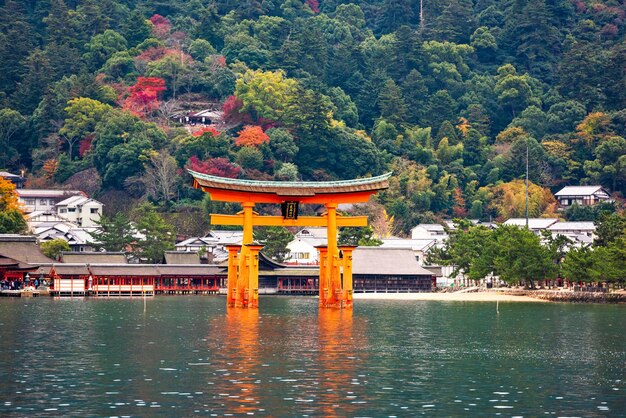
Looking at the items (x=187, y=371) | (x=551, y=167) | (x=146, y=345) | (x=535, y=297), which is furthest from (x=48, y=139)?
(x=187, y=371)

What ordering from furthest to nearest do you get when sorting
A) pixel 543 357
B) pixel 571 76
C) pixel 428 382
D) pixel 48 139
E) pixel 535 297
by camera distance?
pixel 571 76, pixel 48 139, pixel 535 297, pixel 543 357, pixel 428 382

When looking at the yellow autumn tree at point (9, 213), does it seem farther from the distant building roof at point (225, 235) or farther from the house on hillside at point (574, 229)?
the house on hillside at point (574, 229)

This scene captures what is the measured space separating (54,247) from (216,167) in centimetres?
2226

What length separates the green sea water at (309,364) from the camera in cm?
3109

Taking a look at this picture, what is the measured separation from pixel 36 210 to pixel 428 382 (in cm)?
8407

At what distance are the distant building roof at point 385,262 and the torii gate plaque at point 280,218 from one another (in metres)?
23.8

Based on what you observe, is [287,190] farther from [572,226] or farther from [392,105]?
[392,105]

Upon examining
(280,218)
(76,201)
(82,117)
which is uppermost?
(82,117)

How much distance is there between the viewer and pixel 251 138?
391 feet

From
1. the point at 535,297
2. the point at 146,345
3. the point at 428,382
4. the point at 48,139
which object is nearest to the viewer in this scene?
the point at 428,382

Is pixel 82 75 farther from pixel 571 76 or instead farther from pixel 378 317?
pixel 378 317

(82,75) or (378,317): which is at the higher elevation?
(82,75)

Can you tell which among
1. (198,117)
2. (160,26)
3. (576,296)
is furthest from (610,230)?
(160,26)

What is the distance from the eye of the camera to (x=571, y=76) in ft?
449
